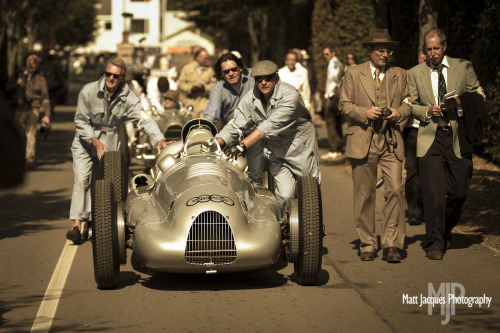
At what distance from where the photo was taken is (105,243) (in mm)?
8391

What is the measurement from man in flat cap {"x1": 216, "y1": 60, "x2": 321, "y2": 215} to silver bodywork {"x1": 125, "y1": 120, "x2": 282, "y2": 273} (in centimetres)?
77

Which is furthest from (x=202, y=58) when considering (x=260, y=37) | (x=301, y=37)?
(x=260, y=37)

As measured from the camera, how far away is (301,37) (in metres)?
50.2

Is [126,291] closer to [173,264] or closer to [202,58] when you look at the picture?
[173,264]

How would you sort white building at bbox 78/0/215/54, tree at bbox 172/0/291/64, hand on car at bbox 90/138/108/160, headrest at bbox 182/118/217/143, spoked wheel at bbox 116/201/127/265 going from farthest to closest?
white building at bbox 78/0/215/54 → tree at bbox 172/0/291/64 → hand on car at bbox 90/138/108/160 → headrest at bbox 182/118/217/143 → spoked wheel at bbox 116/201/127/265

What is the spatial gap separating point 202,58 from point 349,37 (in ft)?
36.5

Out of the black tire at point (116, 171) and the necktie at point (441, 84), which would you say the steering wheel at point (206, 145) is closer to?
the black tire at point (116, 171)

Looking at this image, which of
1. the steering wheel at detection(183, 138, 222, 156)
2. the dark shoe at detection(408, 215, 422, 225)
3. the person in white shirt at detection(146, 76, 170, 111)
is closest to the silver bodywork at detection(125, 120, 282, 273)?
the steering wheel at detection(183, 138, 222, 156)

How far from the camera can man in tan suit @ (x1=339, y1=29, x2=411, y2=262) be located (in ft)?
32.3

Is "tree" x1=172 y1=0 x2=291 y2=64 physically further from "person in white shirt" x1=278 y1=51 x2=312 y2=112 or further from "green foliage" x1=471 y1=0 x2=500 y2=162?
"green foliage" x1=471 y1=0 x2=500 y2=162

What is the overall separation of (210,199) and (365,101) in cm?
227

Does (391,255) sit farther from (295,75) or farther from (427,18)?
(295,75)

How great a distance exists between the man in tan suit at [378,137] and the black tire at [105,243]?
259 centimetres

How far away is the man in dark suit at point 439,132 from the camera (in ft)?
32.8
